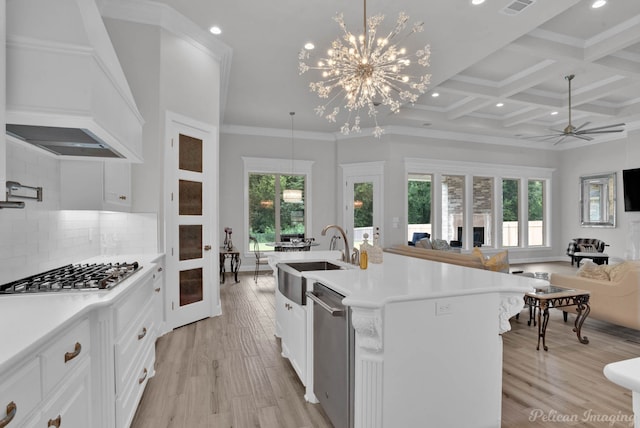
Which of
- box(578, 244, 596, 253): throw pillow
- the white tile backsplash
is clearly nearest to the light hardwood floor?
the white tile backsplash

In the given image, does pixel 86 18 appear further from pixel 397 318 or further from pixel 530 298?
pixel 530 298

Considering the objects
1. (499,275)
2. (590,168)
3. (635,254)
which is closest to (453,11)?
(499,275)

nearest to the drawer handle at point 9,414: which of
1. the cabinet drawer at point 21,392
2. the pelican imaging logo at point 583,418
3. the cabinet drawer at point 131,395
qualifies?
the cabinet drawer at point 21,392

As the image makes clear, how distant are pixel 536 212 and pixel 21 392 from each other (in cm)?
1157

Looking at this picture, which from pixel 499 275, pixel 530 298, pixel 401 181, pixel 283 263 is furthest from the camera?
pixel 401 181

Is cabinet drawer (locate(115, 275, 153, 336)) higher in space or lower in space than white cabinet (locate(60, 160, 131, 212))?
lower

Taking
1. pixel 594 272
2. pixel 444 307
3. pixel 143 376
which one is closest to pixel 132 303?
pixel 143 376

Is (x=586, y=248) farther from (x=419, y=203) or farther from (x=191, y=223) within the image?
(x=191, y=223)

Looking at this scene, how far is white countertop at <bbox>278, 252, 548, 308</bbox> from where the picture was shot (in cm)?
171

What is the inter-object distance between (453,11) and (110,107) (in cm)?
346

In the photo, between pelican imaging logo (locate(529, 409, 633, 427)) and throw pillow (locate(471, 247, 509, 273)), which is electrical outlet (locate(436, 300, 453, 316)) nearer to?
pelican imaging logo (locate(529, 409, 633, 427))

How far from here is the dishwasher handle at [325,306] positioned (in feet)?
6.13

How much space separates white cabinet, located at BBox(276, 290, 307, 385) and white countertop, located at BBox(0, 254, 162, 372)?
3.82 ft

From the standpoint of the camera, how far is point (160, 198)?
12.2ft
